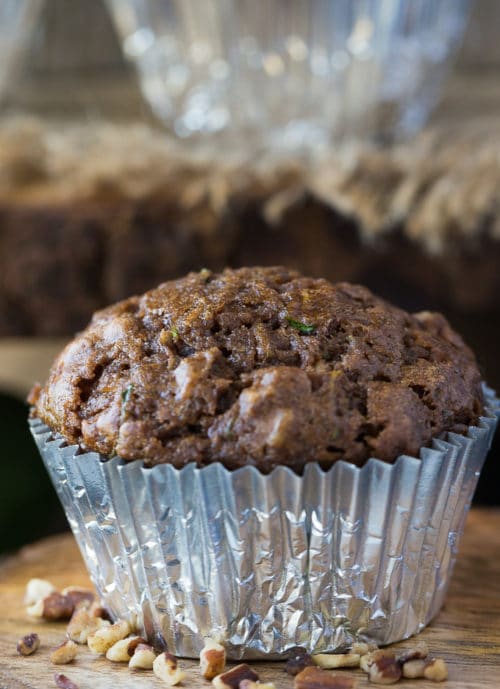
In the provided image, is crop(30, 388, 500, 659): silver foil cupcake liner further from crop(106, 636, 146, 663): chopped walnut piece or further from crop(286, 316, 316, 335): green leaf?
crop(286, 316, 316, 335): green leaf

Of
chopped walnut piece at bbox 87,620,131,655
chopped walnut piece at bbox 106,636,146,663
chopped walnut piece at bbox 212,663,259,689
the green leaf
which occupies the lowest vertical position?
chopped walnut piece at bbox 87,620,131,655

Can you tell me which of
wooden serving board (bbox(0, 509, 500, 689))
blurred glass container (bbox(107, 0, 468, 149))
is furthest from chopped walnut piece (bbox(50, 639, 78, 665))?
blurred glass container (bbox(107, 0, 468, 149))

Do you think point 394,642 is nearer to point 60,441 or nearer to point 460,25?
point 60,441

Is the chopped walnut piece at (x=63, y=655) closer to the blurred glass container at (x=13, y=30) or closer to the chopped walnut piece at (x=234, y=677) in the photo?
the chopped walnut piece at (x=234, y=677)

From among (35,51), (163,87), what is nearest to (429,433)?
(163,87)

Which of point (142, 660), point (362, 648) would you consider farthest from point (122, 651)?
point (362, 648)

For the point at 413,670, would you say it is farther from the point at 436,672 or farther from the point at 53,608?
the point at 53,608

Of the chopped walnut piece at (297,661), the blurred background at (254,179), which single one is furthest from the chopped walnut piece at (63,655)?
the blurred background at (254,179)
